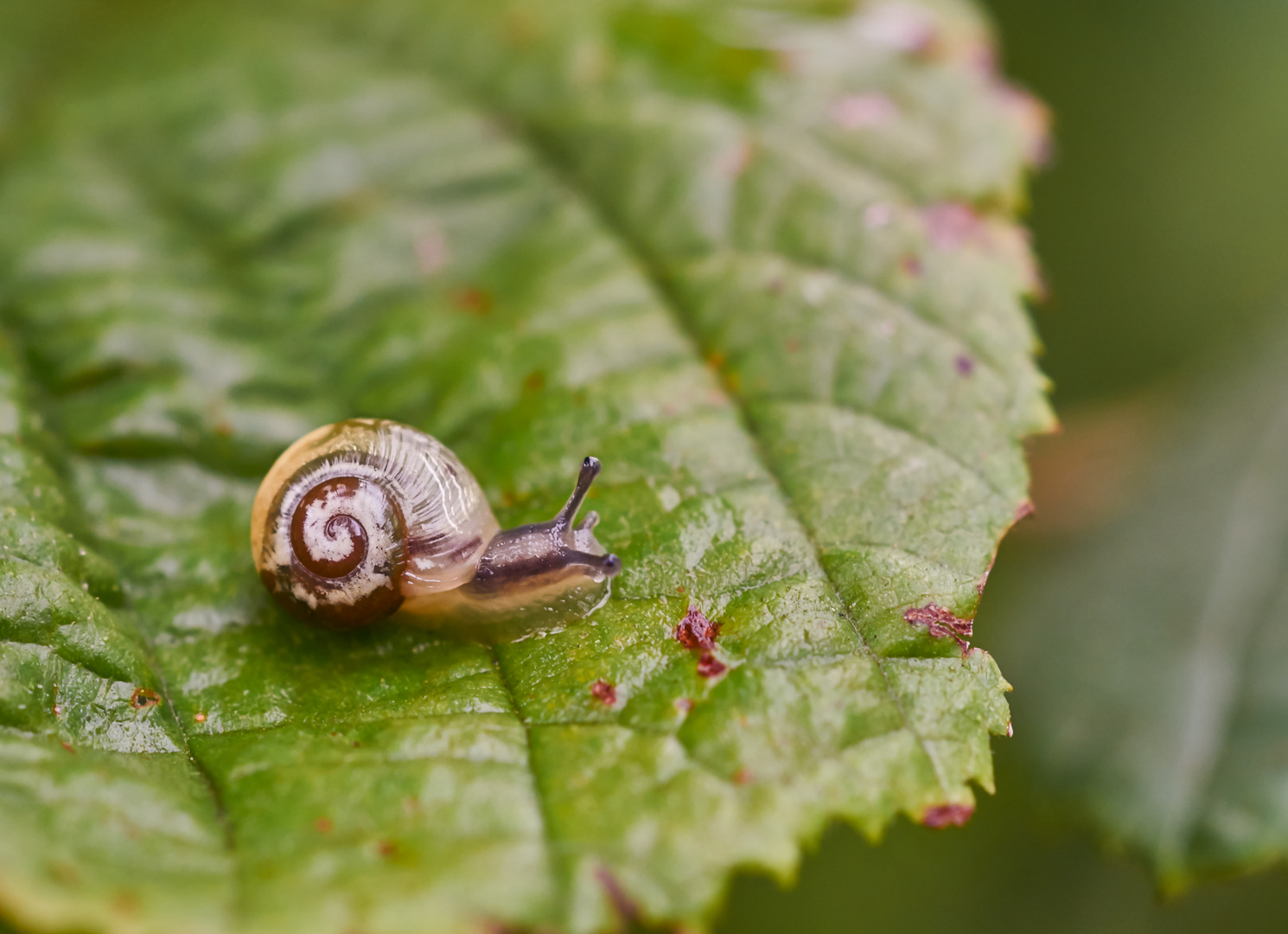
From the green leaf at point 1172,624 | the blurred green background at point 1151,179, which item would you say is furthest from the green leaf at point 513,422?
the blurred green background at point 1151,179

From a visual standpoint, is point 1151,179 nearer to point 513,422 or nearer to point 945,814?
point 513,422

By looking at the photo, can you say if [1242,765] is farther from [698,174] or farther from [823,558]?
[698,174]

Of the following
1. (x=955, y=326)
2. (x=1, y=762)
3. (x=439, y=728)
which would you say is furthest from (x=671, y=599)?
(x=1, y=762)

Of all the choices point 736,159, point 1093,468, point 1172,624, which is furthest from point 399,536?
point 1093,468

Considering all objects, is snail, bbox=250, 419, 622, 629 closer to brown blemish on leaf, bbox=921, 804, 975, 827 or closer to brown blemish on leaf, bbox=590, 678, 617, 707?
brown blemish on leaf, bbox=590, 678, 617, 707

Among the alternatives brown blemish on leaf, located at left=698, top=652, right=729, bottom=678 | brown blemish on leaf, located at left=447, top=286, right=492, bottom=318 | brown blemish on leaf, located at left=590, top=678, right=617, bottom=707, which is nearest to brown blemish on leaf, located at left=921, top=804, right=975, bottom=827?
brown blemish on leaf, located at left=698, top=652, right=729, bottom=678

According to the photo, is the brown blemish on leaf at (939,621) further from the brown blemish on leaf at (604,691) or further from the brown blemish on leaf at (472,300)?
the brown blemish on leaf at (472,300)
